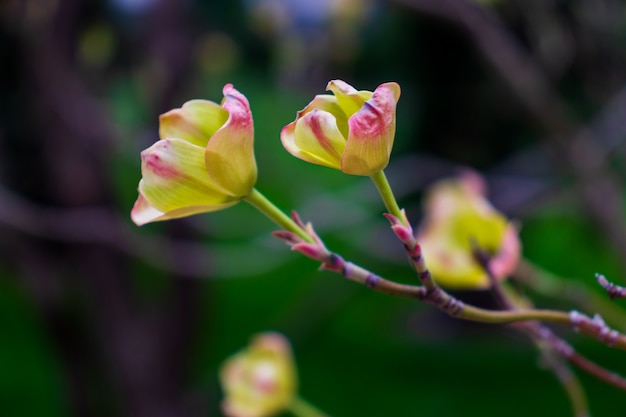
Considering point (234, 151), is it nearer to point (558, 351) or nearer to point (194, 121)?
point (194, 121)

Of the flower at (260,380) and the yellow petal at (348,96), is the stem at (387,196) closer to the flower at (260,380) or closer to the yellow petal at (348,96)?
the yellow petal at (348,96)

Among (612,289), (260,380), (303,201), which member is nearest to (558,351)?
(612,289)

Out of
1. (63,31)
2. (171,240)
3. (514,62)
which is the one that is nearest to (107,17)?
(63,31)

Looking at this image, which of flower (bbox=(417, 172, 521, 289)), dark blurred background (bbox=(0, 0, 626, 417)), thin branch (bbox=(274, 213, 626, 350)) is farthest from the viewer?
dark blurred background (bbox=(0, 0, 626, 417))

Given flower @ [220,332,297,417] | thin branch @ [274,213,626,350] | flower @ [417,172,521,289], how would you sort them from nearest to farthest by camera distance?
thin branch @ [274,213,626,350], flower @ [417,172,521,289], flower @ [220,332,297,417]

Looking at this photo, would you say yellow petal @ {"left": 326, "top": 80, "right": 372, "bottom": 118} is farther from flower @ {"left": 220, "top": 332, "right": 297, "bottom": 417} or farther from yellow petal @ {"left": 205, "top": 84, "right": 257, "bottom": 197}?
flower @ {"left": 220, "top": 332, "right": 297, "bottom": 417}

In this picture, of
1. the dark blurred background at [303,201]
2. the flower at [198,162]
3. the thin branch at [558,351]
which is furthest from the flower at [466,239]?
the dark blurred background at [303,201]

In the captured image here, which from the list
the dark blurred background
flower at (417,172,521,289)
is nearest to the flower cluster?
flower at (417,172,521,289)

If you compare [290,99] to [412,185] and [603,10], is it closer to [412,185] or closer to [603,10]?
[412,185]
